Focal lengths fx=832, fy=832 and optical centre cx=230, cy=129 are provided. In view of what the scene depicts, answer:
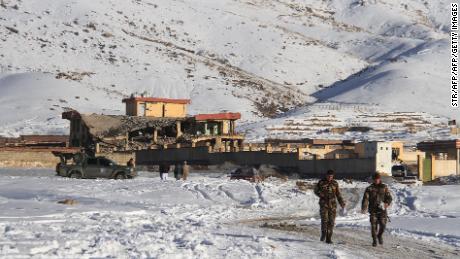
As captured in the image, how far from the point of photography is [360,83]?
13875 centimetres

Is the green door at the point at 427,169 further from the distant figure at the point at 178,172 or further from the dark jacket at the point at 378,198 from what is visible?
the dark jacket at the point at 378,198

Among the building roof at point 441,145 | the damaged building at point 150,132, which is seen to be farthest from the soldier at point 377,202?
the building roof at point 441,145

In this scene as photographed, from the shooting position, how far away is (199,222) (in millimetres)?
20672

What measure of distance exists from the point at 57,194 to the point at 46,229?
10632 millimetres

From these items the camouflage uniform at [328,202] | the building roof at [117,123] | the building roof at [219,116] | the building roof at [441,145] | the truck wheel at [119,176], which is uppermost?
the building roof at [219,116]

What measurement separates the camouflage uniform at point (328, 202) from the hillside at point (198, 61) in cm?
6913

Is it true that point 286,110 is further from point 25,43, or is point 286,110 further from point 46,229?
point 46,229

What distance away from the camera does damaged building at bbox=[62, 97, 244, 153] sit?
64562 mm

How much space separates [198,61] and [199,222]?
122714 mm

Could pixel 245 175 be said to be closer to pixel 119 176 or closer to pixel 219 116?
pixel 119 176

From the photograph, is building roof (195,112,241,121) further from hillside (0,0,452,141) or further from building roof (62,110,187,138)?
hillside (0,0,452,141)

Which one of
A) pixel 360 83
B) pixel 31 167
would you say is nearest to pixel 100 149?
pixel 31 167

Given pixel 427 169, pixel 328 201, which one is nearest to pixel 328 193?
pixel 328 201

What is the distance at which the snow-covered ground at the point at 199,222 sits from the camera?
49.2 ft
